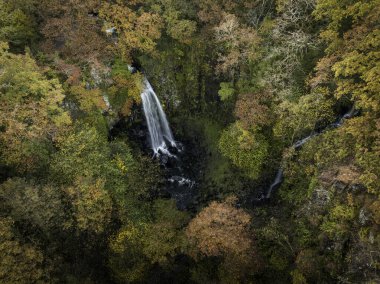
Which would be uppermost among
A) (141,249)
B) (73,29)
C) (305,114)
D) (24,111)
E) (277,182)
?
(73,29)

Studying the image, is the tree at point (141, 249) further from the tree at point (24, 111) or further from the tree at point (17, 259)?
the tree at point (24, 111)

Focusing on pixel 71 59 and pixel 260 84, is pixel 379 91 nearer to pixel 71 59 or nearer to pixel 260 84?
pixel 260 84

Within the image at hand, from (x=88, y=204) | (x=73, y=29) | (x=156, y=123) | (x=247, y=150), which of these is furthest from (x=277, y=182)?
(x=73, y=29)

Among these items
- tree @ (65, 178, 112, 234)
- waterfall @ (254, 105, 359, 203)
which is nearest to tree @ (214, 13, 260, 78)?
waterfall @ (254, 105, 359, 203)

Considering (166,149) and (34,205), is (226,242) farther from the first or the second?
(166,149)

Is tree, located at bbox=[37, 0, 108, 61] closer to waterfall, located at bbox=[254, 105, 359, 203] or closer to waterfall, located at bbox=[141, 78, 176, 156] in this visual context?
waterfall, located at bbox=[141, 78, 176, 156]

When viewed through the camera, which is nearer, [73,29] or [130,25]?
[73,29]

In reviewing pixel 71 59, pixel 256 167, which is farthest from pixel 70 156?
pixel 256 167
